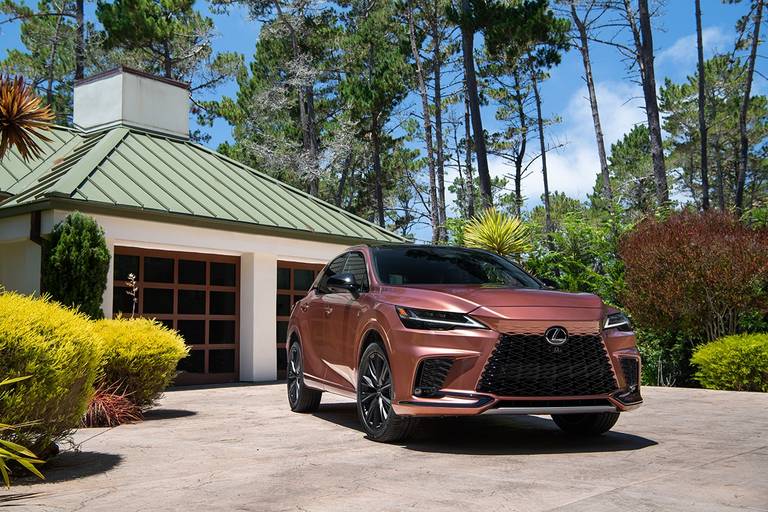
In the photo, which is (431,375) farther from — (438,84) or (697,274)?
(438,84)

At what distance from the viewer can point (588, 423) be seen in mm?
7297

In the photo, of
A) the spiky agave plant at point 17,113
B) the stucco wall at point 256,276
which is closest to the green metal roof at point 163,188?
the stucco wall at point 256,276

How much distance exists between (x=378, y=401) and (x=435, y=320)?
1054 mm

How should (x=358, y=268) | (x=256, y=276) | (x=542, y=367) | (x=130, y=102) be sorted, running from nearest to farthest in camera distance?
(x=542, y=367) < (x=358, y=268) < (x=256, y=276) < (x=130, y=102)

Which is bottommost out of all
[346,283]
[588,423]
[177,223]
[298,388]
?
[588,423]

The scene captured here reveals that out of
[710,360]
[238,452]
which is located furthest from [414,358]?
[710,360]

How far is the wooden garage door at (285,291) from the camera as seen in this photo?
53.2ft

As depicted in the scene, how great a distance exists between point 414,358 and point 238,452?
5.70 feet

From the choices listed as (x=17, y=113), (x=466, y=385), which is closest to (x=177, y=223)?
(x=17, y=113)

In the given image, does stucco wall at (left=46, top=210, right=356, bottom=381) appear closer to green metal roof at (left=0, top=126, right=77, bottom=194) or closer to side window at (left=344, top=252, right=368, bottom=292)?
green metal roof at (left=0, top=126, right=77, bottom=194)

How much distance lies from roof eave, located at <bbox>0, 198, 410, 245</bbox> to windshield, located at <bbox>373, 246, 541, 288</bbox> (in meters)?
6.26

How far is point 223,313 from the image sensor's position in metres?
15.4

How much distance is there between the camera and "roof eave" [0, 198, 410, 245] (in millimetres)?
12156

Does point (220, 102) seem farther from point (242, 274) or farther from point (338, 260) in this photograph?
point (338, 260)
